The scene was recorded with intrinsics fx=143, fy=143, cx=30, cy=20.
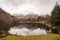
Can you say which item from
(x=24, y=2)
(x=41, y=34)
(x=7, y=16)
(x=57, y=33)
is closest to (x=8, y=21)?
(x=7, y=16)

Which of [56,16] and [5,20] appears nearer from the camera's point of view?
[5,20]

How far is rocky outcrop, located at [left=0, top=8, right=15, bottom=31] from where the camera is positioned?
2521 millimetres

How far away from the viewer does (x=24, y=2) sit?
2646 millimetres

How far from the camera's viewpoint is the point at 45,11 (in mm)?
2693

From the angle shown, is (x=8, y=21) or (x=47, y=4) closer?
(x=8, y=21)

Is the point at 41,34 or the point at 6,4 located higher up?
the point at 6,4

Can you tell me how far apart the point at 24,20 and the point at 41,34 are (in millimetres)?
401

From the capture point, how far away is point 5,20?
8.34 feet

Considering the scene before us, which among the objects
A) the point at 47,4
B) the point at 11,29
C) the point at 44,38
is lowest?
the point at 44,38

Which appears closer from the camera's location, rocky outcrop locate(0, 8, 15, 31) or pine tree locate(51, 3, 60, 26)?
rocky outcrop locate(0, 8, 15, 31)

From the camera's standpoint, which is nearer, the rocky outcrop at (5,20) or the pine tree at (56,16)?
the rocky outcrop at (5,20)

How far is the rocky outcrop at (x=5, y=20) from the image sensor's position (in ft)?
8.27

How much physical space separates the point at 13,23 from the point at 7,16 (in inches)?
6.5

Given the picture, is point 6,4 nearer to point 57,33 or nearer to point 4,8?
point 4,8
